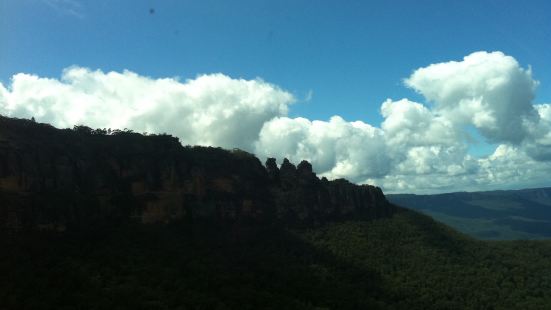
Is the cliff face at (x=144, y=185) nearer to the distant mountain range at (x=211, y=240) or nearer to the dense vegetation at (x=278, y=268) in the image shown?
the distant mountain range at (x=211, y=240)

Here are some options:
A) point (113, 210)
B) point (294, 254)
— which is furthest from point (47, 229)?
point (294, 254)

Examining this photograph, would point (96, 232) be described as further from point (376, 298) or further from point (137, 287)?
point (376, 298)

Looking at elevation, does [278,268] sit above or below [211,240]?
below

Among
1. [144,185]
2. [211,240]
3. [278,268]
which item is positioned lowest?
[278,268]

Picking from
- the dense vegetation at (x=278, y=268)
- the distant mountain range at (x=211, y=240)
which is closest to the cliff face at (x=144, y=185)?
the distant mountain range at (x=211, y=240)

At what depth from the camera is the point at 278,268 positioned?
91.9m

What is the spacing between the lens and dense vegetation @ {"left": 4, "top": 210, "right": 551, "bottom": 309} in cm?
6038

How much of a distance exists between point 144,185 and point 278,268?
103 ft

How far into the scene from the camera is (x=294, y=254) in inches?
4146

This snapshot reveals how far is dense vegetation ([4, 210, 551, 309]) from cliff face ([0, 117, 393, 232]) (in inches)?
135

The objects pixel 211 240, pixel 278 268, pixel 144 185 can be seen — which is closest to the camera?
pixel 278 268

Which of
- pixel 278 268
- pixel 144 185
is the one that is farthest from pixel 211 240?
pixel 144 185

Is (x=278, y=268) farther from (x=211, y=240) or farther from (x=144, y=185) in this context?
(x=144, y=185)

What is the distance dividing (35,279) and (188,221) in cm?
4431
